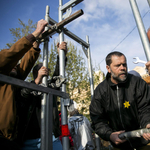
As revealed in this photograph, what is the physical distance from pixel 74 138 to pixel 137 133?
310cm

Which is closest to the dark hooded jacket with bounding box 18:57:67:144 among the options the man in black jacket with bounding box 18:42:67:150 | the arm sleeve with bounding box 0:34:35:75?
the man in black jacket with bounding box 18:42:67:150

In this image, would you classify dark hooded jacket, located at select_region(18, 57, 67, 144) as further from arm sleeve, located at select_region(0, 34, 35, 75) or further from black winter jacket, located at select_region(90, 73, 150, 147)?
black winter jacket, located at select_region(90, 73, 150, 147)

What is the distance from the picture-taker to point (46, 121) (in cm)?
141

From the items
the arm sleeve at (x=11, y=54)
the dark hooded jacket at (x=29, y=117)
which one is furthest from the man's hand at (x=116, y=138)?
the arm sleeve at (x=11, y=54)

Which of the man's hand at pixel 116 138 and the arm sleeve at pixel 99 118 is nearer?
the man's hand at pixel 116 138

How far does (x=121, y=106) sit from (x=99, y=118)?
1.15 ft

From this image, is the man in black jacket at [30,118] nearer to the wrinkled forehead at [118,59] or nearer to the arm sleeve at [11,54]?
the arm sleeve at [11,54]

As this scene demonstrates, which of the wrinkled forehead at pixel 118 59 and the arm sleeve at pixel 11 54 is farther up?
the wrinkled forehead at pixel 118 59

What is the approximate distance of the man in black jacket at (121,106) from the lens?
180 cm

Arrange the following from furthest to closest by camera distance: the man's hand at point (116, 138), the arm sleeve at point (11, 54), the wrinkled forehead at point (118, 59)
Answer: the wrinkled forehead at point (118, 59) < the man's hand at point (116, 138) < the arm sleeve at point (11, 54)

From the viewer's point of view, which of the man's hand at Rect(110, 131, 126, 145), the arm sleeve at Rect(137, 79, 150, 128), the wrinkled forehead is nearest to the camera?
the man's hand at Rect(110, 131, 126, 145)

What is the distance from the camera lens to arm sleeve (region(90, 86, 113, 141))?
1786 mm

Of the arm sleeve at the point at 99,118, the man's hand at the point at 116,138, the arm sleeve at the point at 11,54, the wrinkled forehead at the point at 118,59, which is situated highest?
the wrinkled forehead at the point at 118,59

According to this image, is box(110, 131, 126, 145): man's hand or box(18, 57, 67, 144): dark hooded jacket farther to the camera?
box(18, 57, 67, 144): dark hooded jacket
